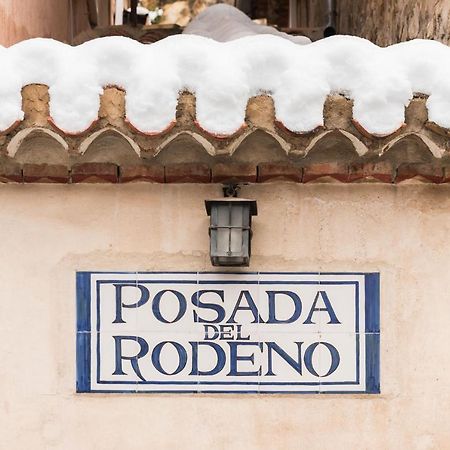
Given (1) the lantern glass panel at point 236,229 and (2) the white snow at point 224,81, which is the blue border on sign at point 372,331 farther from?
(2) the white snow at point 224,81

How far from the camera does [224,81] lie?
3270 mm

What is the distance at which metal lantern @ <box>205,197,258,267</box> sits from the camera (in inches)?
151

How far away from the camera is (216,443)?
4082mm

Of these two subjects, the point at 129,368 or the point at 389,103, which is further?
the point at 129,368

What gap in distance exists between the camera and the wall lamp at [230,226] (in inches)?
151

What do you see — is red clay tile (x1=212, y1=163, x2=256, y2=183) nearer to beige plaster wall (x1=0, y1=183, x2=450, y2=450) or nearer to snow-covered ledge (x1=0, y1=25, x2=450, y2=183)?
beige plaster wall (x1=0, y1=183, x2=450, y2=450)

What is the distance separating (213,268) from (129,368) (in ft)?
2.26

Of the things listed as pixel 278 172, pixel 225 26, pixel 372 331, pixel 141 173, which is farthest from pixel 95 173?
pixel 225 26

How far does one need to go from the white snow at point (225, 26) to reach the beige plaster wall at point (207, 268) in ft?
7.32

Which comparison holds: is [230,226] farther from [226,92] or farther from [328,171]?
[226,92]

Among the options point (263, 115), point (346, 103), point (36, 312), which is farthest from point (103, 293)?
point (346, 103)

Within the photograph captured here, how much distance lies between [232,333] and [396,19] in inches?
137

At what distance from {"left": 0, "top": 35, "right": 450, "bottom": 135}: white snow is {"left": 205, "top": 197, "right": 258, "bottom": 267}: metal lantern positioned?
596 mm

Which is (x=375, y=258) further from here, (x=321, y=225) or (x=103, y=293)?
(x=103, y=293)
